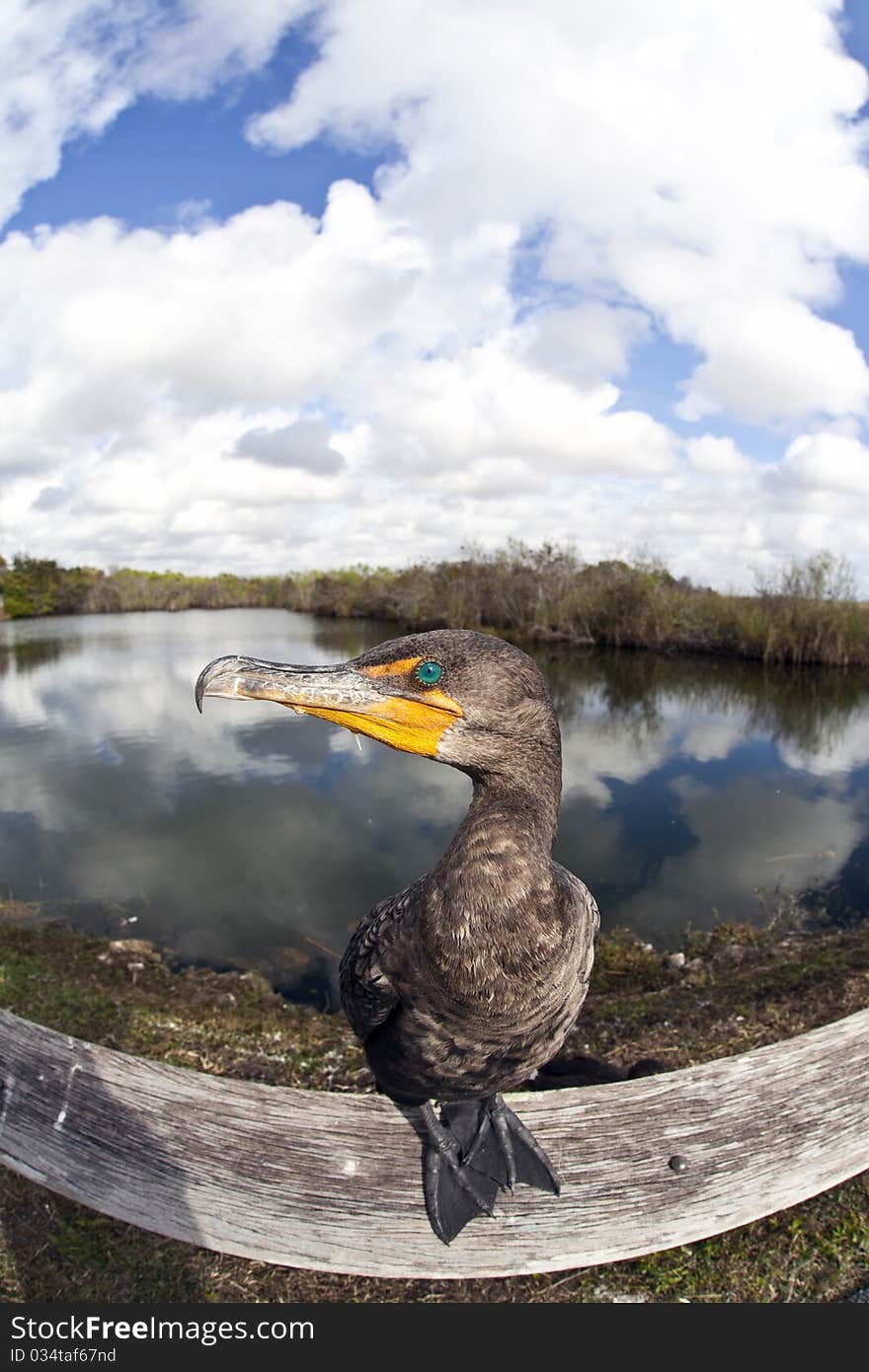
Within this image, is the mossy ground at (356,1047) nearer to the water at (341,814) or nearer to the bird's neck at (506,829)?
the water at (341,814)

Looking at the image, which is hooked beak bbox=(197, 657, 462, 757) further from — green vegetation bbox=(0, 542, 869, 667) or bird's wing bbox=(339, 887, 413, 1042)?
green vegetation bbox=(0, 542, 869, 667)

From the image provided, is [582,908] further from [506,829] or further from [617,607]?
[617,607]

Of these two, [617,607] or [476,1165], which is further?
[617,607]

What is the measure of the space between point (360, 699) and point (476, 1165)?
1889 mm

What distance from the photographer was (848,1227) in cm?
260

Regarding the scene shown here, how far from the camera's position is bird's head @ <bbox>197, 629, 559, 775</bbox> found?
1811mm

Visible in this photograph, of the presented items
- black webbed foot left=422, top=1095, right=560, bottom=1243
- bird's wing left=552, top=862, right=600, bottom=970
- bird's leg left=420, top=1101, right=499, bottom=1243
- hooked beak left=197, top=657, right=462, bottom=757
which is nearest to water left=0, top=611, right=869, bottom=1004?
black webbed foot left=422, top=1095, right=560, bottom=1243

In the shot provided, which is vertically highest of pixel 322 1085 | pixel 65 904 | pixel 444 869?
pixel 444 869

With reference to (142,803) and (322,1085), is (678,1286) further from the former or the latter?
(142,803)

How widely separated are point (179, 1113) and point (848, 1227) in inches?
102

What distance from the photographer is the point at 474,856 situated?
6.09ft

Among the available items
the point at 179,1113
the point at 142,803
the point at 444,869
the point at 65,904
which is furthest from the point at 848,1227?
the point at 142,803

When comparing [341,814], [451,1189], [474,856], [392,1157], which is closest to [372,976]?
[474,856]

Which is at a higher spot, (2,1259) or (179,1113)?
(179,1113)
